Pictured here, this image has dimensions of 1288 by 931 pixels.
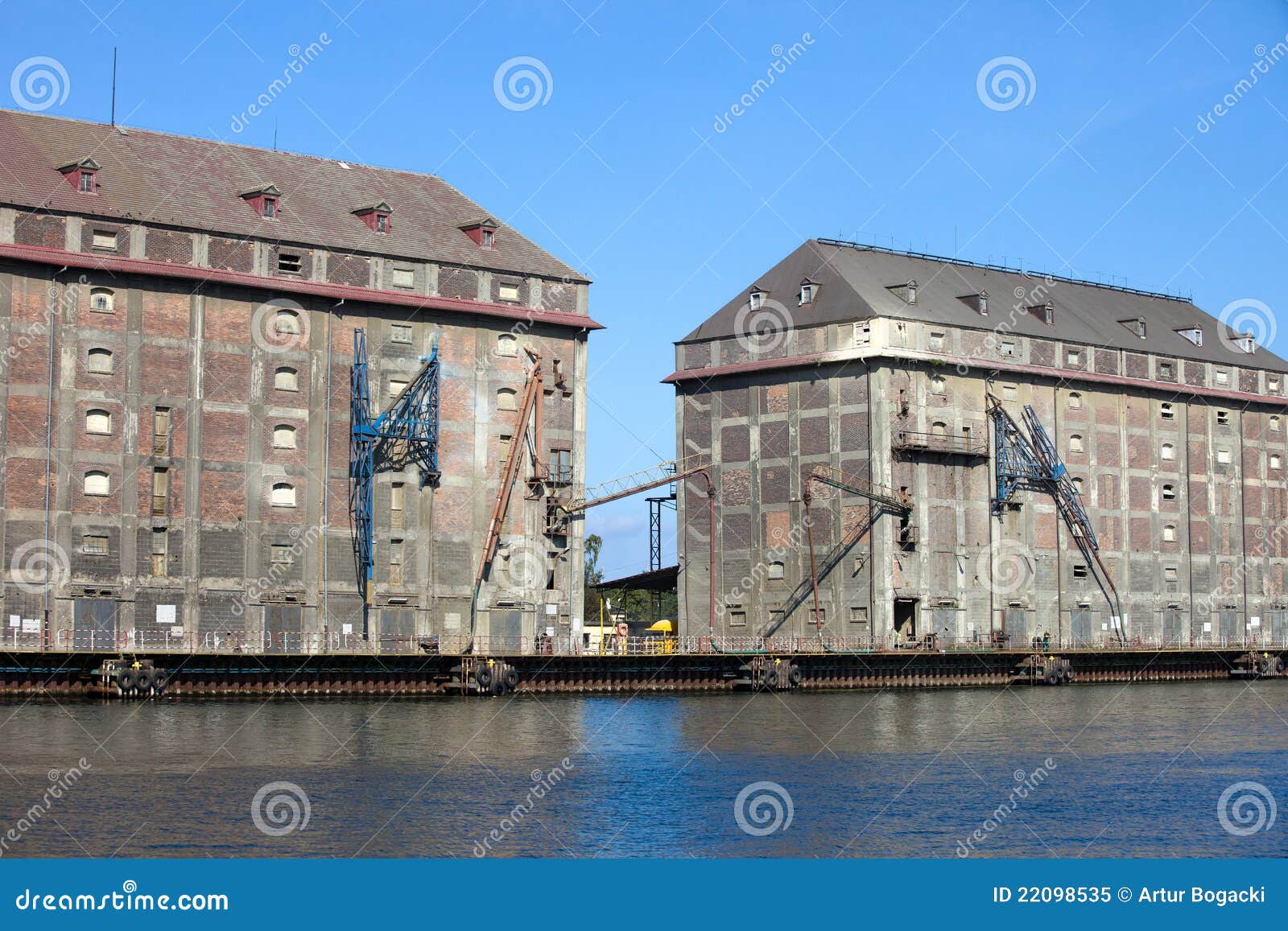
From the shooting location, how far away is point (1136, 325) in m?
122

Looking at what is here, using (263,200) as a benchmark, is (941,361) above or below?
below

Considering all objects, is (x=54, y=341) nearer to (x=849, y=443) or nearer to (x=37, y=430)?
(x=37, y=430)

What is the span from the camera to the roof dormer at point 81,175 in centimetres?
8162

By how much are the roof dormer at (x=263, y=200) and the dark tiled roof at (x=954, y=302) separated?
33.4 metres

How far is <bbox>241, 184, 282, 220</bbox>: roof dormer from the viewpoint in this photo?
86375 mm

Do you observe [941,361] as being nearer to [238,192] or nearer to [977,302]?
[977,302]

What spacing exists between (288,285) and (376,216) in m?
6.79

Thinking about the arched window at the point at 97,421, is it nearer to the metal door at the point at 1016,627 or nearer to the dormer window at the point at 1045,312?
the metal door at the point at 1016,627

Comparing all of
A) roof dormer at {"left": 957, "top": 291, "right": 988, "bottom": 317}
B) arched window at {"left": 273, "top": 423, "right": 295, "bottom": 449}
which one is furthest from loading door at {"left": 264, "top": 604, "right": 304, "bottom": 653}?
roof dormer at {"left": 957, "top": 291, "right": 988, "bottom": 317}

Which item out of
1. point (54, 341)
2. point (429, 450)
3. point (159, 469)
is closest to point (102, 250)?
point (54, 341)

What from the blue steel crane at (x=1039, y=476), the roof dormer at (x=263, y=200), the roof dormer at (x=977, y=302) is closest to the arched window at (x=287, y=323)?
the roof dormer at (x=263, y=200)

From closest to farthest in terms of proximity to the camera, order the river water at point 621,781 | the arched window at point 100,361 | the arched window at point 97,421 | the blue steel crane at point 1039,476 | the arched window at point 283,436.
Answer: the river water at point 621,781 → the arched window at point 97,421 → the arched window at point 100,361 → the arched window at point 283,436 → the blue steel crane at point 1039,476

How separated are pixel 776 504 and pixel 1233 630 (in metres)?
35.8

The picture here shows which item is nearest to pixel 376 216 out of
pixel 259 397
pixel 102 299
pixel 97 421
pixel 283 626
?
pixel 259 397
